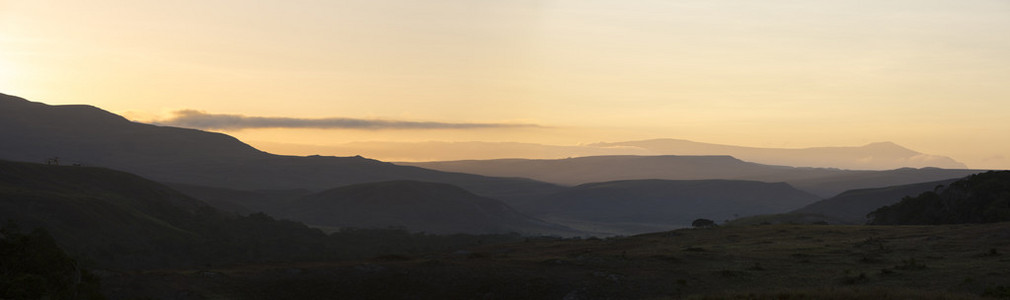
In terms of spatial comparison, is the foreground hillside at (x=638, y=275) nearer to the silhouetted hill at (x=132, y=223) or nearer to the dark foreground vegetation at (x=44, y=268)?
the dark foreground vegetation at (x=44, y=268)

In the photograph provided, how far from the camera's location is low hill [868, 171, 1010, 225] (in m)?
86.6

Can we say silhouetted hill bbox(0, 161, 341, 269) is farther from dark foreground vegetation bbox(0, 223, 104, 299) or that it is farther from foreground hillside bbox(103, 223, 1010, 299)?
dark foreground vegetation bbox(0, 223, 104, 299)

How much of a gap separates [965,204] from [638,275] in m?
62.0

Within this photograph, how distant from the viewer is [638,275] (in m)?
47.7

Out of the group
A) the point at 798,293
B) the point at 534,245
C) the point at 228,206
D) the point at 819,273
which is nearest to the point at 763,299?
the point at 798,293

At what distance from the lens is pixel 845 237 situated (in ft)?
221

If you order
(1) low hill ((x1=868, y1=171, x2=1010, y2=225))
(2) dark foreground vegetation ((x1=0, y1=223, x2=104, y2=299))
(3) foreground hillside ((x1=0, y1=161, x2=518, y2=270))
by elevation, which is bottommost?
(3) foreground hillside ((x1=0, y1=161, x2=518, y2=270))

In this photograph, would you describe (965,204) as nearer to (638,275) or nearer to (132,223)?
(638,275)

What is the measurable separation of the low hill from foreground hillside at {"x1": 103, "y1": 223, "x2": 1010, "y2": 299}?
30.4 meters

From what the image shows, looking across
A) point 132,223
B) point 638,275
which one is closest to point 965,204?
point 638,275

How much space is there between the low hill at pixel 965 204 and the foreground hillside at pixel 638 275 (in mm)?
30443

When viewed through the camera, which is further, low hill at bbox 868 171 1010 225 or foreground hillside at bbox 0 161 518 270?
foreground hillside at bbox 0 161 518 270

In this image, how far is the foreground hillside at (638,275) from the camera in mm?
42938

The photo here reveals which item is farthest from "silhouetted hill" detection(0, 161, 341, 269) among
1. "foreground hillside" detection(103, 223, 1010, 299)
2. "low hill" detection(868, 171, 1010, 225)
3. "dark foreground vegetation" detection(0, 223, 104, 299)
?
Answer: "low hill" detection(868, 171, 1010, 225)
